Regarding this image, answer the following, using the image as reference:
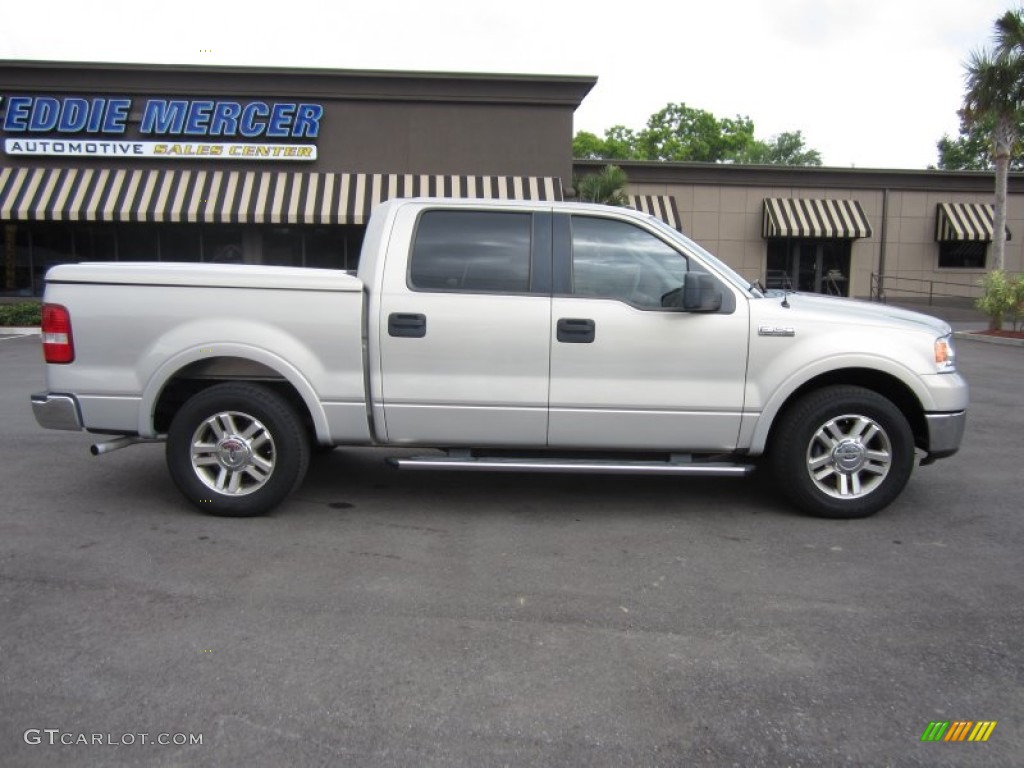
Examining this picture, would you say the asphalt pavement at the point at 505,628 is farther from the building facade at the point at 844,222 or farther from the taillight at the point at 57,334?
the building facade at the point at 844,222

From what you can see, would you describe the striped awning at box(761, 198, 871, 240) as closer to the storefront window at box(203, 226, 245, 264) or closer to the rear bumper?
the storefront window at box(203, 226, 245, 264)

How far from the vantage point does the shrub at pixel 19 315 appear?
1984 centimetres

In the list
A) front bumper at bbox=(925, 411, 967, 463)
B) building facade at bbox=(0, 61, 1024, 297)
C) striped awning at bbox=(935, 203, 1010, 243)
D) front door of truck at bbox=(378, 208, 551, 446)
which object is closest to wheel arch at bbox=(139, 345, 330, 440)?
front door of truck at bbox=(378, 208, 551, 446)

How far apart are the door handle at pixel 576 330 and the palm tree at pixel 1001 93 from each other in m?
20.8

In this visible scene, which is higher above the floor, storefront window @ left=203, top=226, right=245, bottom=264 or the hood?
storefront window @ left=203, top=226, right=245, bottom=264

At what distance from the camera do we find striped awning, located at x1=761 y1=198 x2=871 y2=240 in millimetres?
25094

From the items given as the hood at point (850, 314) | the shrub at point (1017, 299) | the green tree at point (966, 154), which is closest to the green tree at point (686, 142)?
the green tree at point (966, 154)

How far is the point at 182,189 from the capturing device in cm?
2117

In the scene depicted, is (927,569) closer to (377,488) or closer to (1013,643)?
(1013,643)

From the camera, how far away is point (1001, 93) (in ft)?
71.4

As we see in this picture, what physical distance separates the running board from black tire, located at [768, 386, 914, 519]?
12.9 inches

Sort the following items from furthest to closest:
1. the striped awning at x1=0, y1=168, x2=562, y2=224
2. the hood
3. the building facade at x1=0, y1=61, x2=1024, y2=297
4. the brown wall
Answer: the brown wall < the building facade at x1=0, y1=61, x2=1024, y2=297 < the striped awning at x1=0, y1=168, x2=562, y2=224 < the hood

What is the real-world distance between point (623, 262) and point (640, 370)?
70 cm

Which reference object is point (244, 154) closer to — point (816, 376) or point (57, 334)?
point (57, 334)
